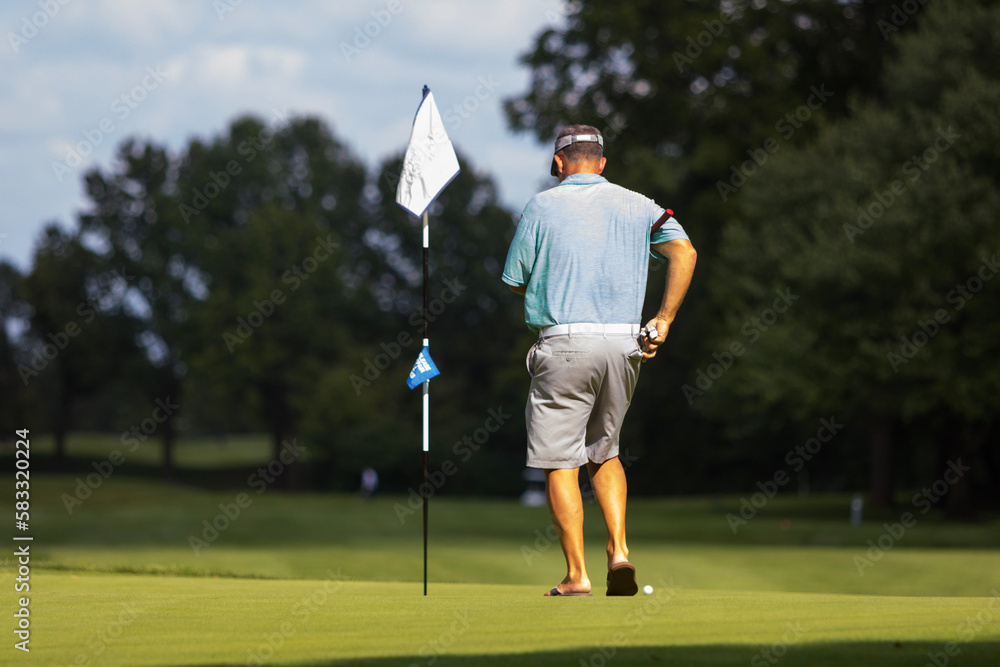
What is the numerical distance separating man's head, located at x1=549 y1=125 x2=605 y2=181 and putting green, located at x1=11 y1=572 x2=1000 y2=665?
2.16 metres

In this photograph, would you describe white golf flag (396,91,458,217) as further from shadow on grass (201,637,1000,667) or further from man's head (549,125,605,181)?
shadow on grass (201,637,1000,667)

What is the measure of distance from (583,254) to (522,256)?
1.01 ft

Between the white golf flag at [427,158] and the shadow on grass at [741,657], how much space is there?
3.76 m

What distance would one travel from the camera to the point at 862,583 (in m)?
14.4

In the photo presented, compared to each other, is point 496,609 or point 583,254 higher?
point 583,254

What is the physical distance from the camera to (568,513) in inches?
219

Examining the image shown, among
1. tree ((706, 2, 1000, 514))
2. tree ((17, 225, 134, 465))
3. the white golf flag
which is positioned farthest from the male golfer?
tree ((17, 225, 134, 465))

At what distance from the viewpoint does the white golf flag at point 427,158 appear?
22.4 ft

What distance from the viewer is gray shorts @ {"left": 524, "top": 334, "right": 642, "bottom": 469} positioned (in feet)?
17.8

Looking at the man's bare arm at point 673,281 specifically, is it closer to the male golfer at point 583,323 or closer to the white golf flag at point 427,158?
the male golfer at point 583,323

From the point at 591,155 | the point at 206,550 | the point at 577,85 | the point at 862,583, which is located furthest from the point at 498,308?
the point at 591,155

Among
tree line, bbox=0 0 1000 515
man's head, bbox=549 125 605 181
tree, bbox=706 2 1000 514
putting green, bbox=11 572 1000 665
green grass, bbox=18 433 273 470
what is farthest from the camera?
A: green grass, bbox=18 433 273 470

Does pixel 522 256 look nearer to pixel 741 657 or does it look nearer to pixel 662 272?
pixel 741 657

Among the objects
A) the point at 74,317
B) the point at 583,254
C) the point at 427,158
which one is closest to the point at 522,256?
the point at 583,254
